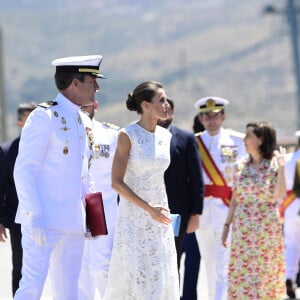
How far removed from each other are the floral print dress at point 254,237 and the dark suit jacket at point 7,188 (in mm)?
1837

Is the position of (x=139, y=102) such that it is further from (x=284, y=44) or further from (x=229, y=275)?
A: (x=284, y=44)

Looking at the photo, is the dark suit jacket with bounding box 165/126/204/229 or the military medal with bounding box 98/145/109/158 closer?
the dark suit jacket with bounding box 165/126/204/229

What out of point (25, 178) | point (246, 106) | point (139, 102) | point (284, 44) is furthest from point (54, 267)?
point (284, 44)

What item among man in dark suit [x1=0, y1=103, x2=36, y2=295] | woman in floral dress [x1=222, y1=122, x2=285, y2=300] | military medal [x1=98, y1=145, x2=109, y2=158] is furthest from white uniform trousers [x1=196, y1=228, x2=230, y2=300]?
man in dark suit [x1=0, y1=103, x2=36, y2=295]

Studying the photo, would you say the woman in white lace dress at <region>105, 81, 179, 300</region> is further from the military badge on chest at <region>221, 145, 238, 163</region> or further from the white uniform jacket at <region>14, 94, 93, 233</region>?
the military badge on chest at <region>221, 145, 238, 163</region>

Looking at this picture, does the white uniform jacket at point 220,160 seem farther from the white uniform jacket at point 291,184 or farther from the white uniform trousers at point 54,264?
the white uniform trousers at point 54,264

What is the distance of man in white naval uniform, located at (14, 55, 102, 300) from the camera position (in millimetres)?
8445

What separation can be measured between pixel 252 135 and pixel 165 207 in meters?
2.08

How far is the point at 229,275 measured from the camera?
37.4ft

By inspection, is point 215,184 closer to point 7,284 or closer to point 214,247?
point 214,247

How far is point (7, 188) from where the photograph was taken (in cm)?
1124

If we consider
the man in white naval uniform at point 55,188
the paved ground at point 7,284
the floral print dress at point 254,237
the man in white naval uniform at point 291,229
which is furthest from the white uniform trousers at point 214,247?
the man in white naval uniform at point 55,188

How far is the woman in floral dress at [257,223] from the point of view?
37.0ft

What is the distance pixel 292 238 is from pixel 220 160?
6.54ft
